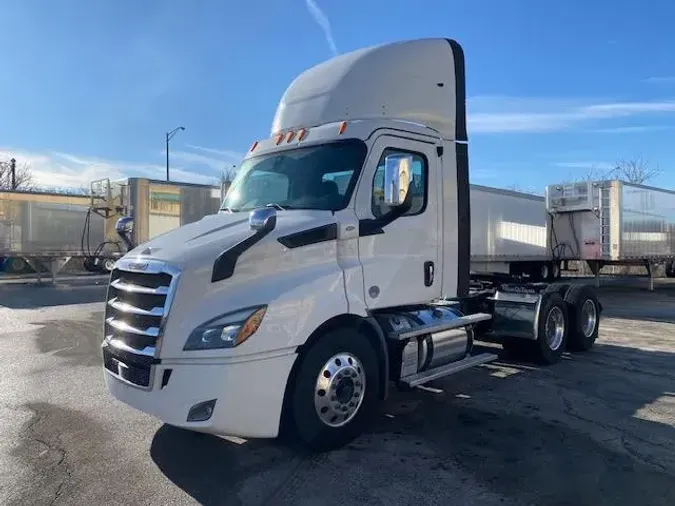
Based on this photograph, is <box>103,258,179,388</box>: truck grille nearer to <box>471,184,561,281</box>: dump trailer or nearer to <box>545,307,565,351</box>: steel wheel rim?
<box>545,307,565,351</box>: steel wheel rim

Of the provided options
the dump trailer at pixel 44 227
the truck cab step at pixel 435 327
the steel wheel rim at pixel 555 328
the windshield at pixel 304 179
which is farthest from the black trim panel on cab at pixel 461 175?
the dump trailer at pixel 44 227

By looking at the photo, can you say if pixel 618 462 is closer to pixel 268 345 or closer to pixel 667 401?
pixel 667 401

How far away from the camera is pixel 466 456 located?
476 cm

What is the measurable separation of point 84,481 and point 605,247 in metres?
18.3

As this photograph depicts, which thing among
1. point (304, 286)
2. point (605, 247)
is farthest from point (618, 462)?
point (605, 247)

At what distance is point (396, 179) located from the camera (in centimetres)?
508

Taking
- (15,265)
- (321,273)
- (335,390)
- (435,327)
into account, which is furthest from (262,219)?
(15,265)

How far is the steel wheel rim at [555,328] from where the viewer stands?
28.1 ft

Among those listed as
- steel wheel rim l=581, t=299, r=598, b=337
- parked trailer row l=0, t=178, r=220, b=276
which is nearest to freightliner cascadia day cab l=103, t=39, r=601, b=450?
steel wheel rim l=581, t=299, r=598, b=337

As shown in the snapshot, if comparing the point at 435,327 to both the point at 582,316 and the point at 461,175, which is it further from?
the point at 582,316

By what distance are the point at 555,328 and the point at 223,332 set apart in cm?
631

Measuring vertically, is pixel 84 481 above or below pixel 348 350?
below

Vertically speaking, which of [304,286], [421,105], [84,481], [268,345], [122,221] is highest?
[421,105]

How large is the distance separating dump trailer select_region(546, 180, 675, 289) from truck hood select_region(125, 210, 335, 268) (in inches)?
648
